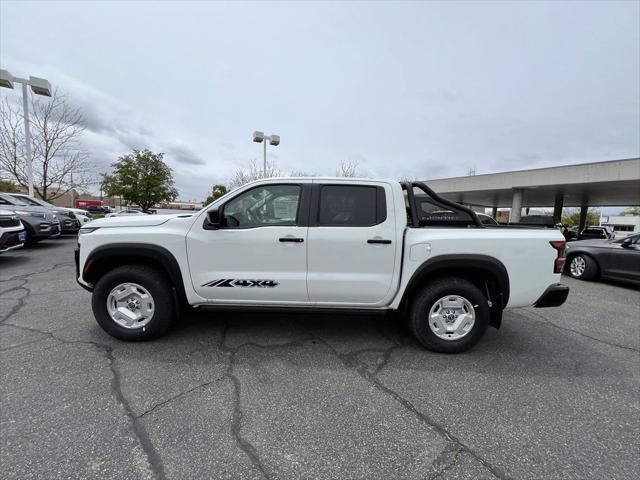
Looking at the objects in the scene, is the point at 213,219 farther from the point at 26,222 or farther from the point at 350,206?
the point at 26,222

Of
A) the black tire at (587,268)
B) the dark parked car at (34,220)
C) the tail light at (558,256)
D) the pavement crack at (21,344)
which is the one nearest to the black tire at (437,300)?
the tail light at (558,256)

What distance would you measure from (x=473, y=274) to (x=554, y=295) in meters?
0.80

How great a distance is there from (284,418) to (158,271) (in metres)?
2.10

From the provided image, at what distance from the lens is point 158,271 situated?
10.8 feet

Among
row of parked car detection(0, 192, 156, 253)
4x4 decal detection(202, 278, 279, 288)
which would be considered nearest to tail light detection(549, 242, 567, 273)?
4x4 decal detection(202, 278, 279, 288)

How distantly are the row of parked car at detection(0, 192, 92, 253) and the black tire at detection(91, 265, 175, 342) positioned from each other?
5418 mm

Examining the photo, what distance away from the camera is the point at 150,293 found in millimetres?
3221

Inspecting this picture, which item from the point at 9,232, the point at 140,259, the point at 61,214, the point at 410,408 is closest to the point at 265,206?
the point at 140,259

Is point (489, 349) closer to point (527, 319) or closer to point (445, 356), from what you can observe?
point (445, 356)

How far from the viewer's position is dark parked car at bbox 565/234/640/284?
666 centimetres

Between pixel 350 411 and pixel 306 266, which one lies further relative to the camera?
pixel 306 266

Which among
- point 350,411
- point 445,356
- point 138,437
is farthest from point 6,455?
point 445,356

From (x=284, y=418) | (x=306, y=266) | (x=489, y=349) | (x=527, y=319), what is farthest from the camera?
(x=527, y=319)

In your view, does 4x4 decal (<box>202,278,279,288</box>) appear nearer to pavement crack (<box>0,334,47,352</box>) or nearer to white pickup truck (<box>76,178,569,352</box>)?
white pickup truck (<box>76,178,569,352</box>)
